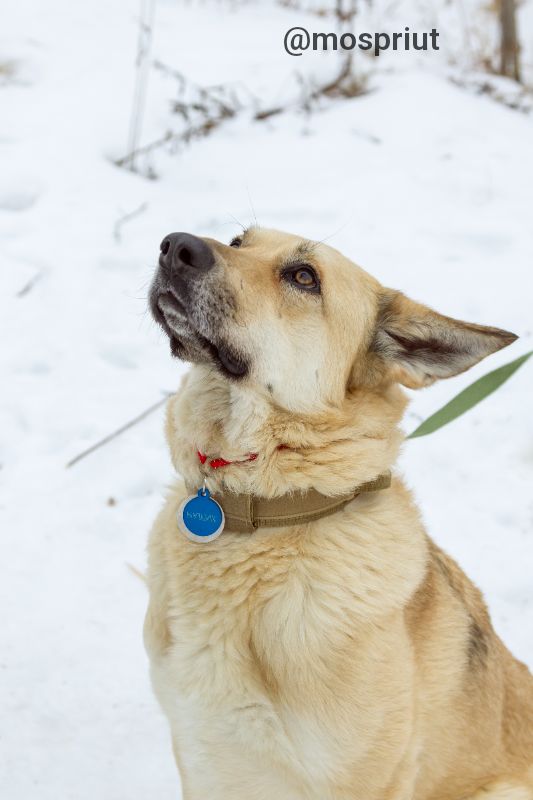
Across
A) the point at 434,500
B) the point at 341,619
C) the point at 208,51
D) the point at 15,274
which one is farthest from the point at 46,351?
the point at 208,51

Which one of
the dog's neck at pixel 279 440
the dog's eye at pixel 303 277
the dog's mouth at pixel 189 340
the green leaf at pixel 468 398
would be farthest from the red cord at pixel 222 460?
the green leaf at pixel 468 398

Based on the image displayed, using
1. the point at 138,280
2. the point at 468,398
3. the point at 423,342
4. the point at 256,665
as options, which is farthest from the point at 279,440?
the point at 138,280

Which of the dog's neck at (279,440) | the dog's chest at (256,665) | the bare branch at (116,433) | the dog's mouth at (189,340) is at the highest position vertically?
the dog's mouth at (189,340)

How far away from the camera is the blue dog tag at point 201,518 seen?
93.0 inches

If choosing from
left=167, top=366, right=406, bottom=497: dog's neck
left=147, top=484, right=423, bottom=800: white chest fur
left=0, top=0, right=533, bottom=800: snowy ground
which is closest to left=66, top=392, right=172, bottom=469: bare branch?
left=0, top=0, right=533, bottom=800: snowy ground

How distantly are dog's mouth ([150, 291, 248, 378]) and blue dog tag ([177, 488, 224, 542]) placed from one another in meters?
0.36

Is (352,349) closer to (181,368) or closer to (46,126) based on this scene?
(181,368)

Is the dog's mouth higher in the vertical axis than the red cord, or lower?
higher

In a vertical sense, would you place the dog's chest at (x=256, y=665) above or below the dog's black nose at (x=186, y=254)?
below

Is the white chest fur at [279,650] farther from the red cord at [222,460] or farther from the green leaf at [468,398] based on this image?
the green leaf at [468,398]

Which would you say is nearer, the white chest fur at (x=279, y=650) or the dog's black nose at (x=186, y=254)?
the white chest fur at (x=279, y=650)

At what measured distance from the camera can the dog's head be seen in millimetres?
2354

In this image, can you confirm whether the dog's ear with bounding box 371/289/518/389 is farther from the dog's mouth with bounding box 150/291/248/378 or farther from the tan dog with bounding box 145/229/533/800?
the dog's mouth with bounding box 150/291/248/378

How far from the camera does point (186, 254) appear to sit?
2.34 m
